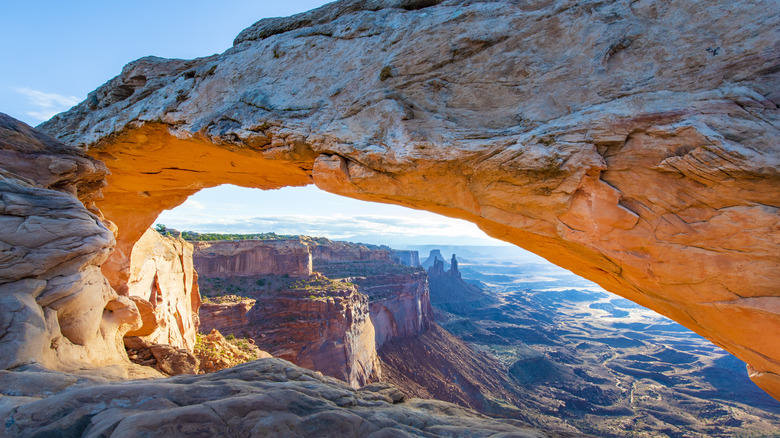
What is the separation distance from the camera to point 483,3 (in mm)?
6570

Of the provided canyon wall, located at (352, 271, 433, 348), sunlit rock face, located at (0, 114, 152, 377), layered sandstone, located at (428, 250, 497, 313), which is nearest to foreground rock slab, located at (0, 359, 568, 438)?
sunlit rock face, located at (0, 114, 152, 377)

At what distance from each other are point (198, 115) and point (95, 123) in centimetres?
390

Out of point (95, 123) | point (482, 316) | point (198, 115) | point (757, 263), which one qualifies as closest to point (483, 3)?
point (757, 263)

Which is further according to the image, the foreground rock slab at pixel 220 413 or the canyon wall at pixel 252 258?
the canyon wall at pixel 252 258

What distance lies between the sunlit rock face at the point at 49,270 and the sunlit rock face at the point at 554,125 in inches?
75.4

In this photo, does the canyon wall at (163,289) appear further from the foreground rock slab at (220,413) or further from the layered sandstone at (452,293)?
the layered sandstone at (452,293)

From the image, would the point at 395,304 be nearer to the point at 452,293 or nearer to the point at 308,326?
the point at 308,326

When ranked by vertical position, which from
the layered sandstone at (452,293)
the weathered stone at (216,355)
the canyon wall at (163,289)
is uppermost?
the canyon wall at (163,289)

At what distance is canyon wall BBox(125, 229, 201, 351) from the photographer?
443 inches

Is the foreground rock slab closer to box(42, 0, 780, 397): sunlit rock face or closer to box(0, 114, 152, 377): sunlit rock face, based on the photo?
box(0, 114, 152, 377): sunlit rock face

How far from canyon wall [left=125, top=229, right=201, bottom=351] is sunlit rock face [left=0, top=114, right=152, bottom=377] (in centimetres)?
337

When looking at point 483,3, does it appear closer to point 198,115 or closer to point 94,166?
point 198,115

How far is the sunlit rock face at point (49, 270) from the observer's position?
5152mm

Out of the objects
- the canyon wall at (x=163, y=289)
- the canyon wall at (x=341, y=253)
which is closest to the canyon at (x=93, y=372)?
the canyon wall at (x=163, y=289)
